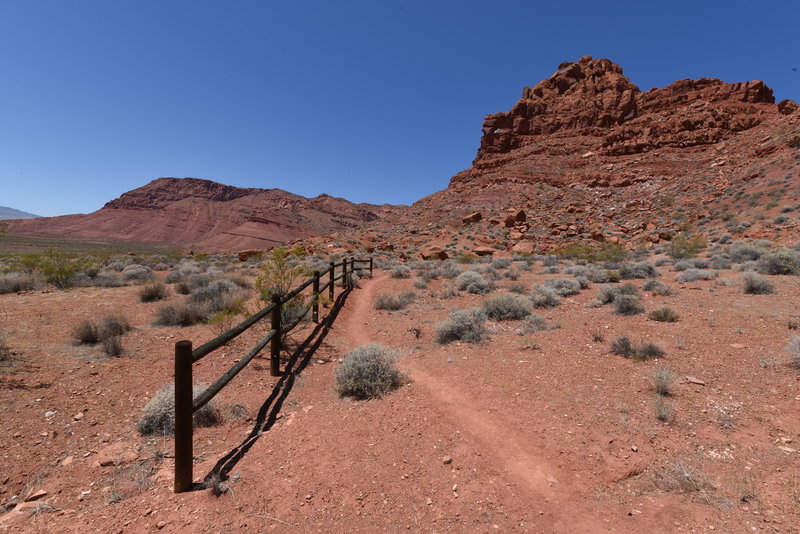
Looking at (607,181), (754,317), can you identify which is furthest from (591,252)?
(607,181)

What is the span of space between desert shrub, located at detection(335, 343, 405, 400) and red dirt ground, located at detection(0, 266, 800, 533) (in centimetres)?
23

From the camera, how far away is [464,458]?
3215 mm

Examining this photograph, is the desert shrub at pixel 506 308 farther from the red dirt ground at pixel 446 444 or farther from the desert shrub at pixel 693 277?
the desert shrub at pixel 693 277

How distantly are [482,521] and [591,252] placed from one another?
20.1 m

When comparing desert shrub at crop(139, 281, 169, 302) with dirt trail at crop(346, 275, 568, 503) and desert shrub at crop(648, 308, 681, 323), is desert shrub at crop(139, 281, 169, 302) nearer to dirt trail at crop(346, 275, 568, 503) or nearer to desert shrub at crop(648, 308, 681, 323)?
dirt trail at crop(346, 275, 568, 503)

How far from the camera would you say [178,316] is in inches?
Answer: 286

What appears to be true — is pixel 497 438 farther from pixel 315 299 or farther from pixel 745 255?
pixel 745 255

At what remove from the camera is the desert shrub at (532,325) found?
6.98 meters

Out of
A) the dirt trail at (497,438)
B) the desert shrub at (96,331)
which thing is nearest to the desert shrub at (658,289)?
the dirt trail at (497,438)

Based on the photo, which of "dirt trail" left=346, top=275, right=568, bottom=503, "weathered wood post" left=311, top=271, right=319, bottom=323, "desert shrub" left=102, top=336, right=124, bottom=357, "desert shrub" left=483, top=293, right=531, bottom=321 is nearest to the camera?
"dirt trail" left=346, top=275, right=568, bottom=503

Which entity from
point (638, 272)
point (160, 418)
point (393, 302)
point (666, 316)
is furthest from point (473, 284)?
point (160, 418)

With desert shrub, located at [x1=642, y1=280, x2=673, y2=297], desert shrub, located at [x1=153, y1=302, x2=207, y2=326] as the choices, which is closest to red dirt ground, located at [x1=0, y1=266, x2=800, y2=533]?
desert shrub, located at [x1=153, y1=302, x2=207, y2=326]

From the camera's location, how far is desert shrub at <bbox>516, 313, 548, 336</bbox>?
6.98 metres

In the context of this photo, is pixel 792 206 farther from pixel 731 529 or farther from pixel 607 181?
pixel 731 529
